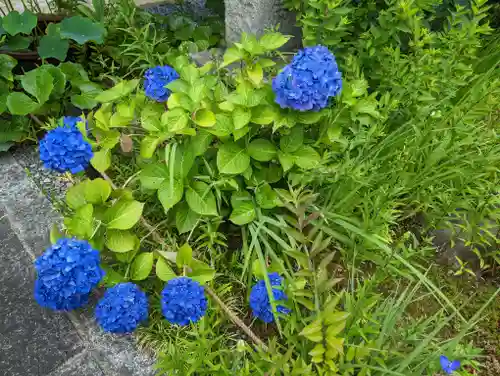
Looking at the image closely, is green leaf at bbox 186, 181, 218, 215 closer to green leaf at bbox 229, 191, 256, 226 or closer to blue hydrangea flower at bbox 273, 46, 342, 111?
green leaf at bbox 229, 191, 256, 226

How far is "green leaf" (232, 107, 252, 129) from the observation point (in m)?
1.43

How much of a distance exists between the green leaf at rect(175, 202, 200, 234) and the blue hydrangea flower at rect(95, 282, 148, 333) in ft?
1.03

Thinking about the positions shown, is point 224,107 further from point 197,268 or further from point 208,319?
point 208,319

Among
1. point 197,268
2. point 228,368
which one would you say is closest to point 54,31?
point 197,268

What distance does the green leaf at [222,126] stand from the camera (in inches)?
58.1

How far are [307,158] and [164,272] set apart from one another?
1.98ft

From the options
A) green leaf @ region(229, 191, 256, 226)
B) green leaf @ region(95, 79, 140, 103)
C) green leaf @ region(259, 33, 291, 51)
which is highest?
green leaf @ region(259, 33, 291, 51)

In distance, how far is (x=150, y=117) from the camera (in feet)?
5.10

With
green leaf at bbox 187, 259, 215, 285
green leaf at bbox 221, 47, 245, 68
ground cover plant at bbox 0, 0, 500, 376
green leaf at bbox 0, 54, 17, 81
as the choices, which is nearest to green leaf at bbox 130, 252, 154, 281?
ground cover plant at bbox 0, 0, 500, 376

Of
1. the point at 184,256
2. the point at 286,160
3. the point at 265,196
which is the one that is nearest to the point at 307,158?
the point at 286,160

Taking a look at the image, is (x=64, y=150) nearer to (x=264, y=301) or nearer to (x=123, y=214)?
(x=123, y=214)

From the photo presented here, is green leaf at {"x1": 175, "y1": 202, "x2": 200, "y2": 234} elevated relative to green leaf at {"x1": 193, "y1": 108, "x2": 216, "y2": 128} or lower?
lower

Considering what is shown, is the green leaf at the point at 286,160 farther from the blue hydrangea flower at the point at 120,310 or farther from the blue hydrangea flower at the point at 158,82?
the blue hydrangea flower at the point at 120,310

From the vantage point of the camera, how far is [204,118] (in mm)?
1465
